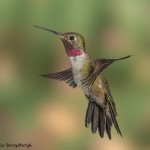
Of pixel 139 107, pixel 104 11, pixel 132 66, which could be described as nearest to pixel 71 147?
pixel 139 107

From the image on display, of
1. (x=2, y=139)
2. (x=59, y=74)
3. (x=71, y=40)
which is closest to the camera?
(x=71, y=40)

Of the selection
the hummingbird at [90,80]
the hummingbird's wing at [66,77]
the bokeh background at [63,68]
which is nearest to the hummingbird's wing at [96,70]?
the hummingbird at [90,80]

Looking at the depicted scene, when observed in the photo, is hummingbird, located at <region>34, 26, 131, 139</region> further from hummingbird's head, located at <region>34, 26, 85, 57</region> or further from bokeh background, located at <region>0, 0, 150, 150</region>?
bokeh background, located at <region>0, 0, 150, 150</region>

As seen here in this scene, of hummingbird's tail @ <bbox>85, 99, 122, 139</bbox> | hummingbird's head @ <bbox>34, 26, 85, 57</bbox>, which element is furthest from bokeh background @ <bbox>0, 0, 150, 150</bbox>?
hummingbird's head @ <bbox>34, 26, 85, 57</bbox>

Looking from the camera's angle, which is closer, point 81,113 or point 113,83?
point 81,113

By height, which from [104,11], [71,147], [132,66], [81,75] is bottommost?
[71,147]

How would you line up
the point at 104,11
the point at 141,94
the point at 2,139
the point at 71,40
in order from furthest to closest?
the point at 104,11 < the point at 141,94 < the point at 2,139 < the point at 71,40

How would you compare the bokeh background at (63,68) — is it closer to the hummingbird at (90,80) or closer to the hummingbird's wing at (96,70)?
the hummingbird at (90,80)

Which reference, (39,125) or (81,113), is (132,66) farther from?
(39,125)

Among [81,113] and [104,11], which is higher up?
[104,11]
